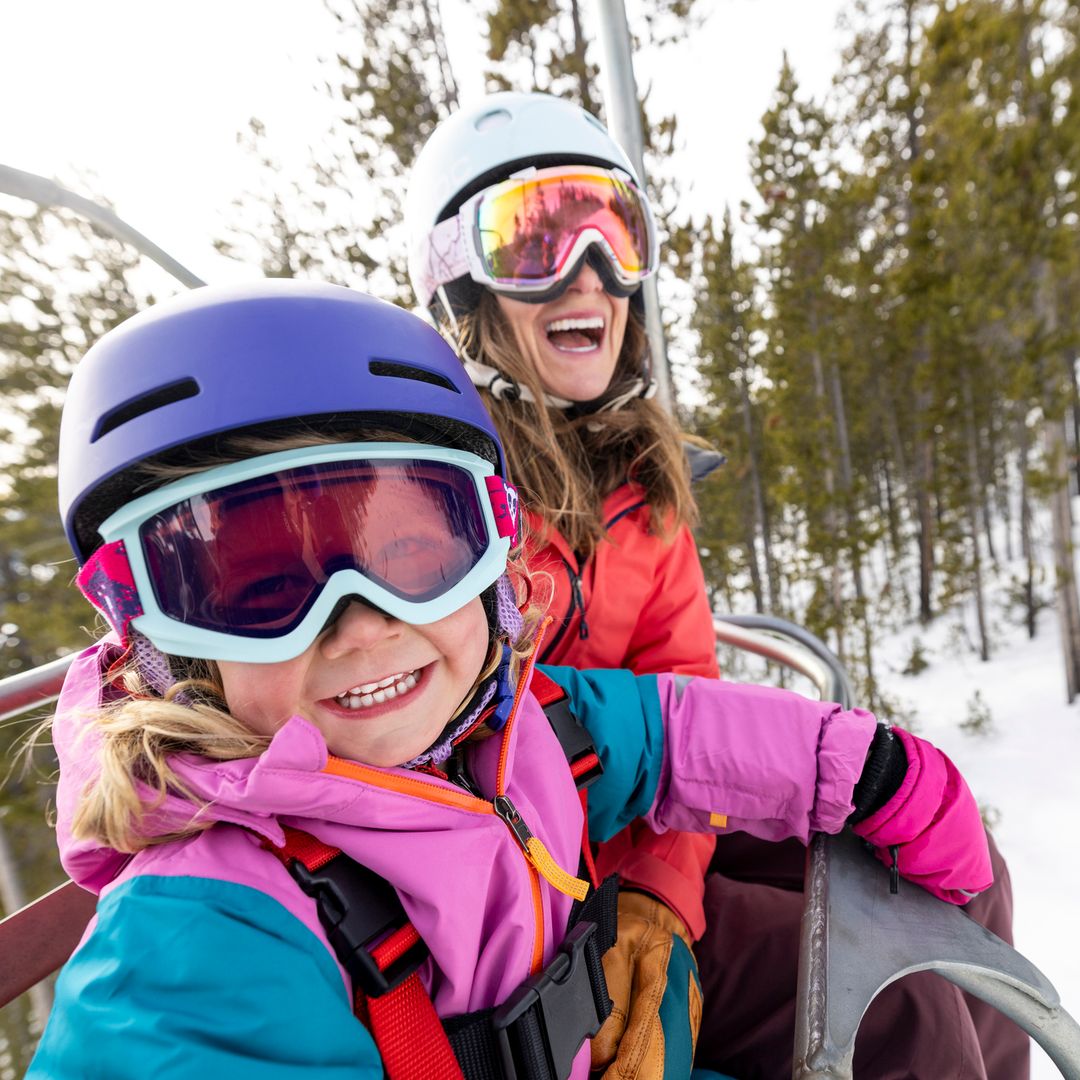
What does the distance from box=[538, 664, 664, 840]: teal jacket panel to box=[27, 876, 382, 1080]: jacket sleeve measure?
733 mm

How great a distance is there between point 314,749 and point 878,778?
112cm

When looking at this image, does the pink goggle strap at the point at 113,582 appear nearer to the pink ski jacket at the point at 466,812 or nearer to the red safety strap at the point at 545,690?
the pink ski jacket at the point at 466,812

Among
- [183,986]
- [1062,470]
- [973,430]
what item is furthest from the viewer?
[973,430]

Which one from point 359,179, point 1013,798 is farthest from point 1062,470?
point 359,179

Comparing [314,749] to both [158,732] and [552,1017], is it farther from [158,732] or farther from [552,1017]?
[552,1017]

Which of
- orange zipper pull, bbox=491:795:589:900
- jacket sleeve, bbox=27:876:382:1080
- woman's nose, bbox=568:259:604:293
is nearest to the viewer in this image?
jacket sleeve, bbox=27:876:382:1080

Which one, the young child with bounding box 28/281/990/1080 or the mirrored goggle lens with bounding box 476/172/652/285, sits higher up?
the mirrored goggle lens with bounding box 476/172/652/285

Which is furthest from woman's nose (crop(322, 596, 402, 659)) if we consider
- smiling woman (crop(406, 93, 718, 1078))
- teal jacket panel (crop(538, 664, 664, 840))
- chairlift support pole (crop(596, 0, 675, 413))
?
chairlift support pole (crop(596, 0, 675, 413))

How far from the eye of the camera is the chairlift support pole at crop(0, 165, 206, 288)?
1629mm

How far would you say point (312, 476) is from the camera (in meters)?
1.08

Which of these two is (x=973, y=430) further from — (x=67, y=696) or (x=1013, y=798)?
(x=67, y=696)

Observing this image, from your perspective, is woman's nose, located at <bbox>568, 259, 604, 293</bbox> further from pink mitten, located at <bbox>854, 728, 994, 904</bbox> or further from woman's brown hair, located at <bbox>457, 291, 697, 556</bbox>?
pink mitten, located at <bbox>854, 728, 994, 904</bbox>

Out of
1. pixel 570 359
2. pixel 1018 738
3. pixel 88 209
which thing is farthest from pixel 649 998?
pixel 1018 738

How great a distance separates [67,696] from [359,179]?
9143mm
